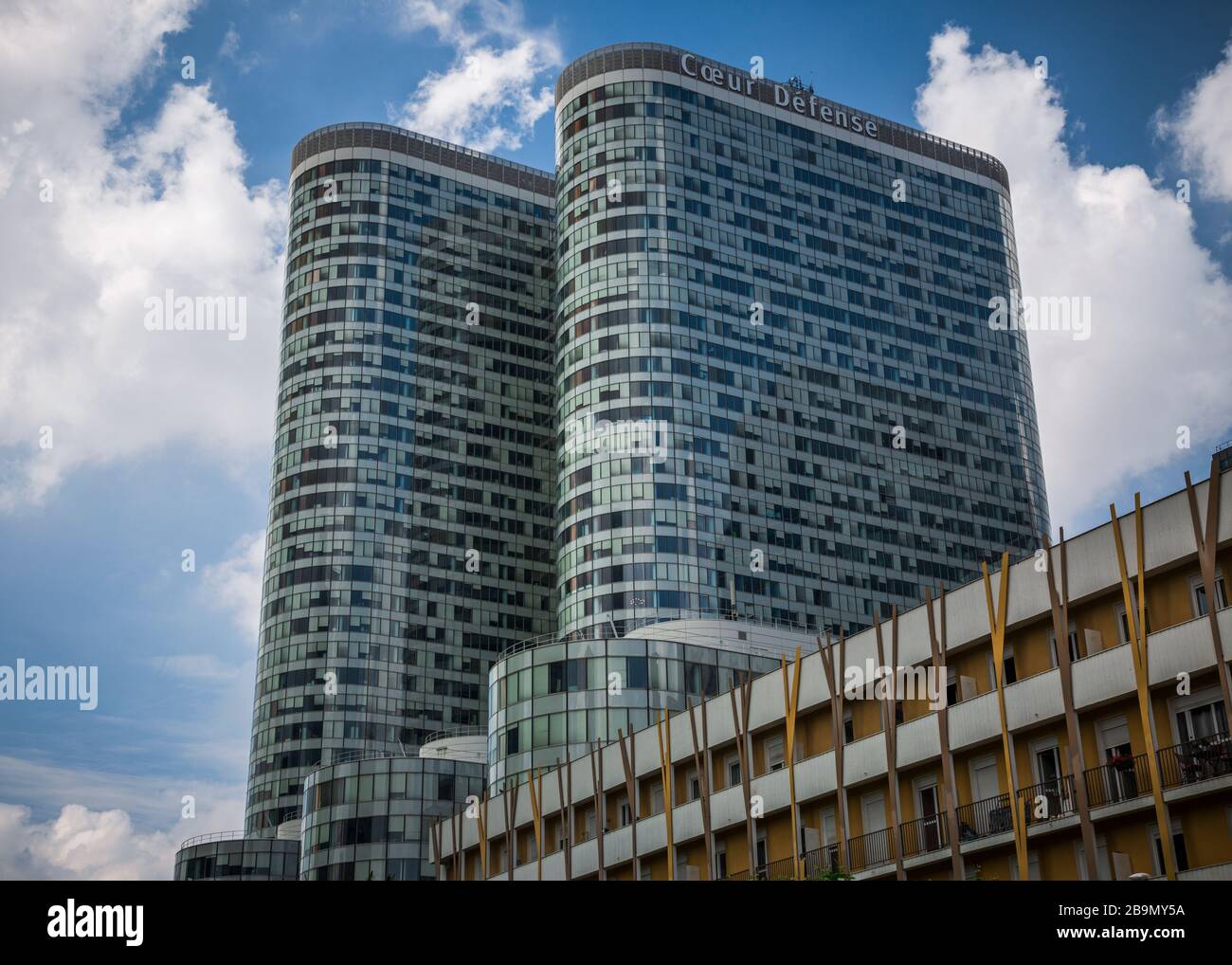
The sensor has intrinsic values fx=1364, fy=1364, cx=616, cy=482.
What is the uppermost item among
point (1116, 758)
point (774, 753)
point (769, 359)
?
point (769, 359)

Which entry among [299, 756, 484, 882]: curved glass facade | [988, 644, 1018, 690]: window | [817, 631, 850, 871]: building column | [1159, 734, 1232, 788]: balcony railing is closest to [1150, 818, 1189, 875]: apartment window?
[1159, 734, 1232, 788]: balcony railing

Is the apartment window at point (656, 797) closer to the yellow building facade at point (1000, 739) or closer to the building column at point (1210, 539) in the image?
the yellow building facade at point (1000, 739)

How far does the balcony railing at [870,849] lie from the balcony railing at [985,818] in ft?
12.7

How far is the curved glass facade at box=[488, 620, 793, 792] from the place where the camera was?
9219 centimetres

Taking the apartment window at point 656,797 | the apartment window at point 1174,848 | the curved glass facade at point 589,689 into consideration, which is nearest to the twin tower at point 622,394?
the curved glass facade at point 589,689

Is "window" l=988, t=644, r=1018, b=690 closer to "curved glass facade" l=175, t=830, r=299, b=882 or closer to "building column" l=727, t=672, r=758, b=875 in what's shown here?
"building column" l=727, t=672, r=758, b=875

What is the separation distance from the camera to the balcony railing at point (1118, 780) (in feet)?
145

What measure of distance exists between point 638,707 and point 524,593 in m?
87.9

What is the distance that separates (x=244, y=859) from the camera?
140m

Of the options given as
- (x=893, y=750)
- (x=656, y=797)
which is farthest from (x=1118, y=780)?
(x=656, y=797)

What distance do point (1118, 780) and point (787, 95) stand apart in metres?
146

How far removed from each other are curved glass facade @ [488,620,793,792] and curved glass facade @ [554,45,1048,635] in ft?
137

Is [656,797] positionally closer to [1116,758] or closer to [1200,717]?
[1116,758]
